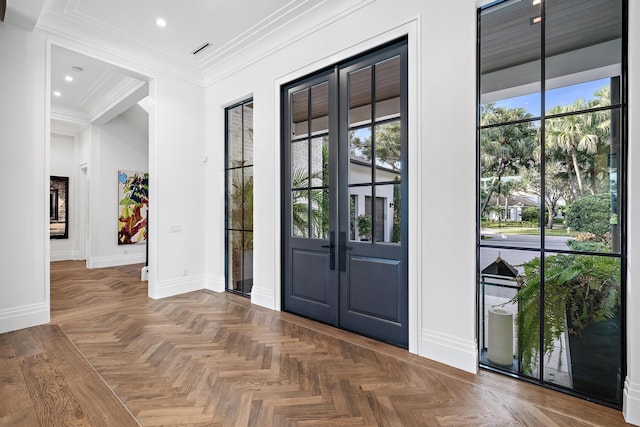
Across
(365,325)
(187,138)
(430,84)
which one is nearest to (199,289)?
(187,138)

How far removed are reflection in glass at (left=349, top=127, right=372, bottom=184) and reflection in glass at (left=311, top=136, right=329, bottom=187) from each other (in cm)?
31

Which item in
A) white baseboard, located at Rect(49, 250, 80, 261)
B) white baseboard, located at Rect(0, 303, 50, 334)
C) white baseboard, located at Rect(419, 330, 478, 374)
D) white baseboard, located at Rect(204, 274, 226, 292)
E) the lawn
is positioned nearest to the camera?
the lawn

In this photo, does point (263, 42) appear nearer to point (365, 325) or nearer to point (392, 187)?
point (392, 187)

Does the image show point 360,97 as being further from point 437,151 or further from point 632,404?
point 632,404

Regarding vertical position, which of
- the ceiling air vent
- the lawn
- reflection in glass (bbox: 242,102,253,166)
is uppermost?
the ceiling air vent

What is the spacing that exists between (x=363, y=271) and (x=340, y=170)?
1.05 m

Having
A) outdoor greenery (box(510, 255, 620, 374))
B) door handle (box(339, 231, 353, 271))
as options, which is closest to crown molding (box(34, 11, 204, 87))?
door handle (box(339, 231, 353, 271))

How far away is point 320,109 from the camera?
141 inches

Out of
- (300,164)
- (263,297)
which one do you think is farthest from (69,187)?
(300,164)

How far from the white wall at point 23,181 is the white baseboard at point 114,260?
3.82m

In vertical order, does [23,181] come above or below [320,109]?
below

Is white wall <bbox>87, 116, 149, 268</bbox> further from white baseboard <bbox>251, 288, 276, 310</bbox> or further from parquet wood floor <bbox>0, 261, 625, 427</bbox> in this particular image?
white baseboard <bbox>251, 288, 276, 310</bbox>

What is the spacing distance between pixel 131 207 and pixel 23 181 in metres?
4.38

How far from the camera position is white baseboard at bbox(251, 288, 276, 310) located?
158 inches
